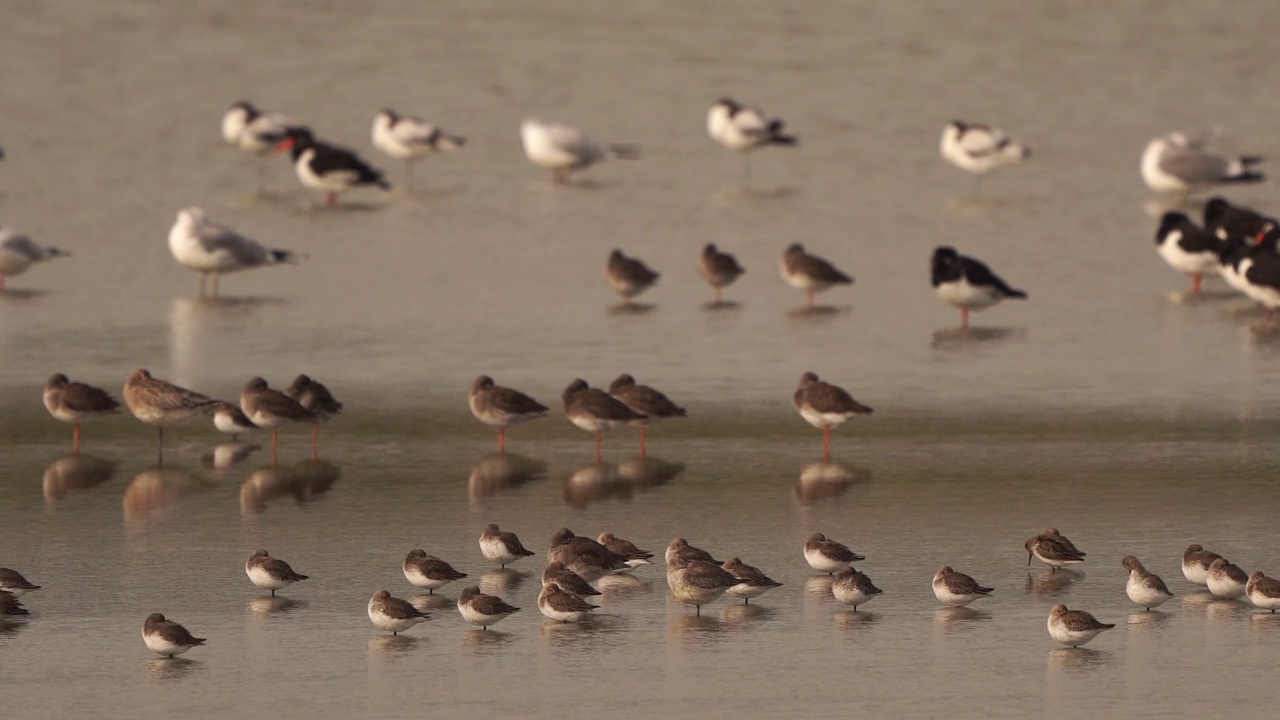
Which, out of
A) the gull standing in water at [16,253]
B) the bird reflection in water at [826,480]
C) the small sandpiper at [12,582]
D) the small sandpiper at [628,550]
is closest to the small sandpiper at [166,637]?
the small sandpiper at [12,582]

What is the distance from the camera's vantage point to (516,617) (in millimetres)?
13203

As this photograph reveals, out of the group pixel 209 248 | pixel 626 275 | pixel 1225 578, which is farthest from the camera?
pixel 209 248

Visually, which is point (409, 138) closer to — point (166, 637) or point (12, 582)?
point (12, 582)

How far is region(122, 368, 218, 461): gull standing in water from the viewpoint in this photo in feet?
57.4

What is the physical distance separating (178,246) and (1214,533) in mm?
13331

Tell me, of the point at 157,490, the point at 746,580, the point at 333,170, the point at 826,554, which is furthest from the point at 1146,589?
the point at 333,170

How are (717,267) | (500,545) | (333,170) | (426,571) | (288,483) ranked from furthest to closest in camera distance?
(333,170), (717,267), (288,483), (500,545), (426,571)

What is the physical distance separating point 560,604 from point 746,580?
3.70 ft

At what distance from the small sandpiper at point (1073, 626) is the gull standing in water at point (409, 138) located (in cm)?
2264

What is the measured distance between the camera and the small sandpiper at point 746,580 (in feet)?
43.7

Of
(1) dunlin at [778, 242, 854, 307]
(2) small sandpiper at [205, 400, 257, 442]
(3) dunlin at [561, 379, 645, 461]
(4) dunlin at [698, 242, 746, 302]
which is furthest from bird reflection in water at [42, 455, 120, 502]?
(1) dunlin at [778, 242, 854, 307]

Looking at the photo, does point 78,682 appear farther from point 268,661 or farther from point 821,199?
point 821,199

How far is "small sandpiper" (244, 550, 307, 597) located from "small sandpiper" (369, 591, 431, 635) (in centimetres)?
88

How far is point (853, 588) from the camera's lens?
13047 mm
